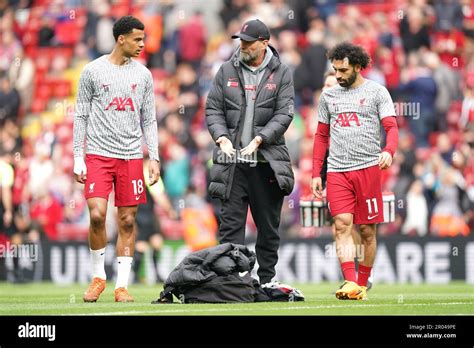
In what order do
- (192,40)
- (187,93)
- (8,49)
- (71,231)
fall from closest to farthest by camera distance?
(71,231) → (187,93) → (192,40) → (8,49)

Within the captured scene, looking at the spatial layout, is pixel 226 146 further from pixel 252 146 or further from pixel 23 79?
pixel 23 79

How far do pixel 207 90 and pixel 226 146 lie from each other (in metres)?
11.1

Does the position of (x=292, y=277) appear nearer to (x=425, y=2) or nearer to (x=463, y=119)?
(x=463, y=119)

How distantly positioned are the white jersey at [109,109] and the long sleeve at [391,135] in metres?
2.28

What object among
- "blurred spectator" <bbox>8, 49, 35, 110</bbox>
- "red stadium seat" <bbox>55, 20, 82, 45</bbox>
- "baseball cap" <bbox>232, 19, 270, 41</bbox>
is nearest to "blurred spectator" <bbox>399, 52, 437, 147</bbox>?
"red stadium seat" <bbox>55, 20, 82, 45</bbox>

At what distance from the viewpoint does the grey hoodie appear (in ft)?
45.9

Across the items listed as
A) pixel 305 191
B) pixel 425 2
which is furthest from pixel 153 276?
pixel 425 2

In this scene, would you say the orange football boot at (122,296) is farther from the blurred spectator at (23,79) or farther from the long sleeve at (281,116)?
the blurred spectator at (23,79)

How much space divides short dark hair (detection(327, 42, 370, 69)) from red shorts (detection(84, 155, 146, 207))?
2244 millimetres

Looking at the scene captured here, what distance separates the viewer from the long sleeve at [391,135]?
1347 centimetres

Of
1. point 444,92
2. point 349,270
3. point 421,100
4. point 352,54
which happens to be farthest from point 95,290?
point 444,92

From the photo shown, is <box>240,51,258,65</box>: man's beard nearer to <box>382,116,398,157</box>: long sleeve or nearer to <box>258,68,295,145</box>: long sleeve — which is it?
<box>258,68,295,145</box>: long sleeve

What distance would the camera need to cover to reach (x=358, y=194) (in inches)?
546
